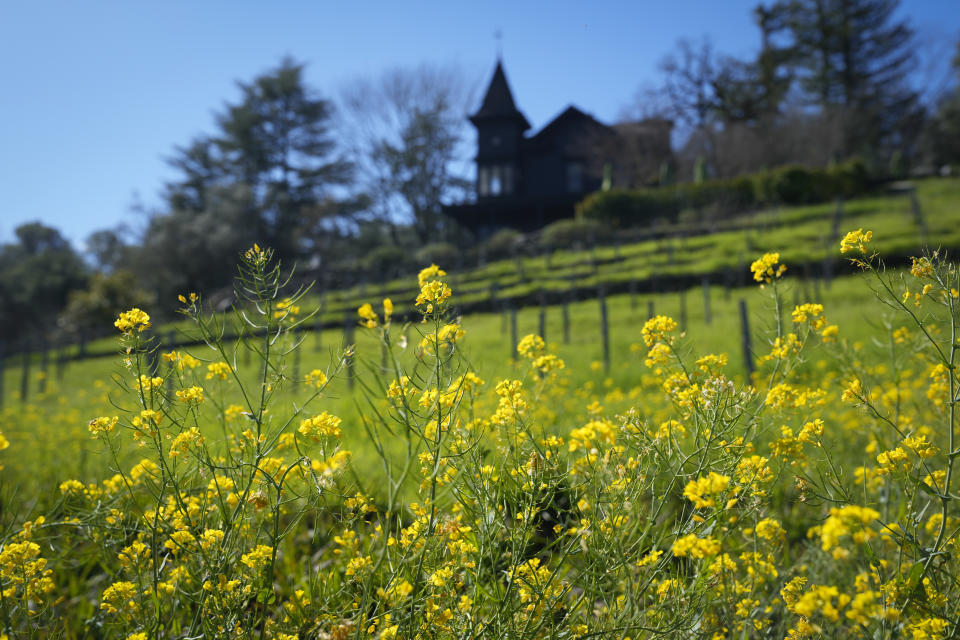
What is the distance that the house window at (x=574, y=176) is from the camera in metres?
33.9

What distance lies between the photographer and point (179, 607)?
223cm

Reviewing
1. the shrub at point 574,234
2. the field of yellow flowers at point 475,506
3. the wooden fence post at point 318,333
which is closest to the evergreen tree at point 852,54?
the shrub at point 574,234

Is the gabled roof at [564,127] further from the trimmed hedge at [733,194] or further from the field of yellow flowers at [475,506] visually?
the field of yellow flowers at [475,506]

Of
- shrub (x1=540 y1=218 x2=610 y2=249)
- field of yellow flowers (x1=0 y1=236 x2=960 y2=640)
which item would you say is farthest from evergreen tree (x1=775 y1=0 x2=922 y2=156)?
field of yellow flowers (x1=0 y1=236 x2=960 y2=640)

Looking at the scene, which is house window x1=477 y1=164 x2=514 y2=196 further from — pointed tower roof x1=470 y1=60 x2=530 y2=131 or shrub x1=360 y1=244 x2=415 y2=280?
shrub x1=360 y1=244 x2=415 y2=280

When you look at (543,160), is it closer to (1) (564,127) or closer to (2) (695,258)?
(1) (564,127)

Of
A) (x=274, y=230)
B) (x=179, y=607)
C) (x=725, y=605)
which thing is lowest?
(x=179, y=607)

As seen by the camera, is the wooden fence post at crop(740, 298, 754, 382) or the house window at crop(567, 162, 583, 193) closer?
the wooden fence post at crop(740, 298, 754, 382)

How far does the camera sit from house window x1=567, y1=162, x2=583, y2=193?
111ft

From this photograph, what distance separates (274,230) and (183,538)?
35.4 meters

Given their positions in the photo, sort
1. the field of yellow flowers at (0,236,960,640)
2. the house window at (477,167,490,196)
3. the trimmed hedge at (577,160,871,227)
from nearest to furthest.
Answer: the field of yellow flowers at (0,236,960,640) → the trimmed hedge at (577,160,871,227) → the house window at (477,167,490,196)

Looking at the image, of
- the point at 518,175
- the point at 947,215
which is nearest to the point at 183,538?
the point at 947,215

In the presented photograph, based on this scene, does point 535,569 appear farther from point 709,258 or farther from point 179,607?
point 709,258

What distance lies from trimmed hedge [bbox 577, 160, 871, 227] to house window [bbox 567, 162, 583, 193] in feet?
18.3
